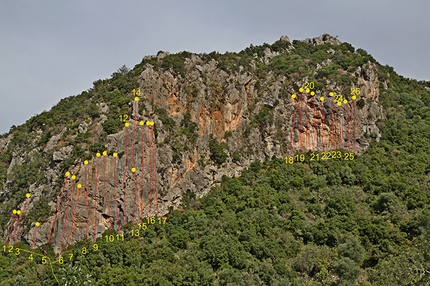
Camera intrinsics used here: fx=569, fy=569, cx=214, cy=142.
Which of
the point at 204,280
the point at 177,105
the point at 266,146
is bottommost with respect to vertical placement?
the point at 204,280

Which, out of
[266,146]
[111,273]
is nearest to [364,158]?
[266,146]

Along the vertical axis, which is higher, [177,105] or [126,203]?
[177,105]

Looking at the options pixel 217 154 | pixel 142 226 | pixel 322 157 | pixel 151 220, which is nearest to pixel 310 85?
pixel 322 157

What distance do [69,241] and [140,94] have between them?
21702 millimetres

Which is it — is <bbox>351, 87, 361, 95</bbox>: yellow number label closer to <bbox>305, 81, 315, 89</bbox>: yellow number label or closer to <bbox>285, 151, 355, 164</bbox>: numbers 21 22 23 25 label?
<bbox>305, 81, 315, 89</bbox>: yellow number label

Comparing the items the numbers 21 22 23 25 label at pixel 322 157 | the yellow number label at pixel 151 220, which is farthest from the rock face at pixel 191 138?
the numbers 21 22 23 25 label at pixel 322 157

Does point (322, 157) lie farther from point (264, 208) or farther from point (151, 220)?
point (151, 220)

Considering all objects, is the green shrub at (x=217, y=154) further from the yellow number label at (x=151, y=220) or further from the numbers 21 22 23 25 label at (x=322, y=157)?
the yellow number label at (x=151, y=220)

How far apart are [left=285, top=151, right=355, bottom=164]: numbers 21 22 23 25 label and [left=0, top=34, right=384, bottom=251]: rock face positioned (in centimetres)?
104

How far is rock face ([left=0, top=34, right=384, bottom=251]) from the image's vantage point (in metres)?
61.7

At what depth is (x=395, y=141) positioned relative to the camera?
78.5m

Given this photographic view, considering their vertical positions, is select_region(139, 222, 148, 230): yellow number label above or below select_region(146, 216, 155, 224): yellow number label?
below

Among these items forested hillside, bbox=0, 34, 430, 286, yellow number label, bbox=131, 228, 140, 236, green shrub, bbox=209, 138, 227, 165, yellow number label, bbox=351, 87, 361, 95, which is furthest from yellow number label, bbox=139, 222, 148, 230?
yellow number label, bbox=351, 87, 361, 95

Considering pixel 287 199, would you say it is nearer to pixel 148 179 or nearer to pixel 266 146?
pixel 266 146
